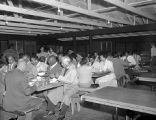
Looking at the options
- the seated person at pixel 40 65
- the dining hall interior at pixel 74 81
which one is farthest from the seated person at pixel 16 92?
the seated person at pixel 40 65

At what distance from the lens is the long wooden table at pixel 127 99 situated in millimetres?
2236

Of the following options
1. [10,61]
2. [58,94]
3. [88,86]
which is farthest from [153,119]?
[10,61]

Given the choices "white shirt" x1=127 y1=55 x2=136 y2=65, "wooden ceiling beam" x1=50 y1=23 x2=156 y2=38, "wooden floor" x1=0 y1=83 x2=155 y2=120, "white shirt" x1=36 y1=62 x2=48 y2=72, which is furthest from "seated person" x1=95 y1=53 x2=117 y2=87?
"white shirt" x1=127 y1=55 x2=136 y2=65

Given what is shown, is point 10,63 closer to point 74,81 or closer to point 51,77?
point 51,77

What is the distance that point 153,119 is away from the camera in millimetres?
3811

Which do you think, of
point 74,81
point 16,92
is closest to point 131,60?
point 74,81

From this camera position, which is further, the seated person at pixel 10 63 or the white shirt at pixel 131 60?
the white shirt at pixel 131 60

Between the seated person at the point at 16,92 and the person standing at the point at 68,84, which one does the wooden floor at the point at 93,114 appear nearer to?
the person standing at the point at 68,84

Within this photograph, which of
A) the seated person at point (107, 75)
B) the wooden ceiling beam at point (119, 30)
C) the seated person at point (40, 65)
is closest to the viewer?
the seated person at point (107, 75)

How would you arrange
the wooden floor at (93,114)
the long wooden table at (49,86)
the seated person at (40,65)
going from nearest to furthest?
the long wooden table at (49,86) → the wooden floor at (93,114) → the seated person at (40,65)

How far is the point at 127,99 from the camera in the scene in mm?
2529

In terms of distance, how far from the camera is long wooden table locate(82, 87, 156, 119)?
2.24 m

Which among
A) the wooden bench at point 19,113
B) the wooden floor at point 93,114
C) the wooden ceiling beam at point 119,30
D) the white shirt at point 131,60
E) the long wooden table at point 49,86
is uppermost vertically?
the wooden ceiling beam at point 119,30

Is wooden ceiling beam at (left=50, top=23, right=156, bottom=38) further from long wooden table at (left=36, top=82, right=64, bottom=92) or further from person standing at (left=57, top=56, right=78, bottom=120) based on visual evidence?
long wooden table at (left=36, top=82, right=64, bottom=92)
